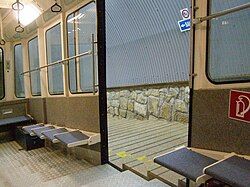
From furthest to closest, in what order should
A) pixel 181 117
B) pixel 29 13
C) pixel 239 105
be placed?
pixel 181 117, pixel 29 13, pixel 239 105

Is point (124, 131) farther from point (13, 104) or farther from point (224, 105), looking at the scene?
point (224, 105)

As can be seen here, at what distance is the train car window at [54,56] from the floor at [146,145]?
1215 mm

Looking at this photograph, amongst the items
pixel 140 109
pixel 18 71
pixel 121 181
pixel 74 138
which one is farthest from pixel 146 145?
pixel 18 71

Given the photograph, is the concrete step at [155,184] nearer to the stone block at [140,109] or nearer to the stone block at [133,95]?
the stone block at [140,109]

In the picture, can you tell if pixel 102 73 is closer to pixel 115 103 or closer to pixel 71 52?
pixel 71 52

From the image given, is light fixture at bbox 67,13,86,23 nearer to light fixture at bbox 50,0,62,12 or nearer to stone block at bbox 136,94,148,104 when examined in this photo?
light fixture at bbox 50,0,62,12

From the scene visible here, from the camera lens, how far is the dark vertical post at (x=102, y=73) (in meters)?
2.48

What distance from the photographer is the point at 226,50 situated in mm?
1599

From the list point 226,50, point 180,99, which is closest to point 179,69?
point 180,99

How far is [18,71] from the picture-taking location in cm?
540

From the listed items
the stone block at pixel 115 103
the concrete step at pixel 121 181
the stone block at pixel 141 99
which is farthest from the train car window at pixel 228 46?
the stone block at pixel 115 103

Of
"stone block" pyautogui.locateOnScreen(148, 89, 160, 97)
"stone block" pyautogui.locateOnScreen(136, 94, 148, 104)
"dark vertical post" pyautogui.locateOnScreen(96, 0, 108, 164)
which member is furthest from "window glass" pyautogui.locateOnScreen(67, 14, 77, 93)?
"stone block" pyautogui.locateOnScreen(136, 94, 148, 104)

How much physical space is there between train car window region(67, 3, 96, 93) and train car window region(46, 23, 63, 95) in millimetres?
428

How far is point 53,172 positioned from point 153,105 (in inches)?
104
